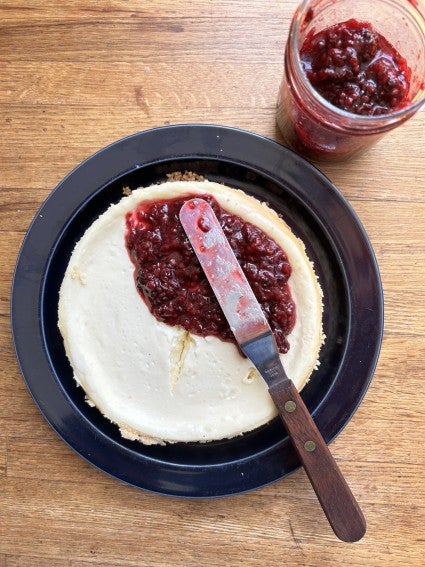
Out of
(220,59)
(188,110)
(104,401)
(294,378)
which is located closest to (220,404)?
(294,378)

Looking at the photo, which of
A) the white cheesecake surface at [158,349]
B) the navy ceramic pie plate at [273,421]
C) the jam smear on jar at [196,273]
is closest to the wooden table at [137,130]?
the navy ceramic pie plate at [273,421]

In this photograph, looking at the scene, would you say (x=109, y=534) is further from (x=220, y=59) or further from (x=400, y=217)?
(x=220, y=59)

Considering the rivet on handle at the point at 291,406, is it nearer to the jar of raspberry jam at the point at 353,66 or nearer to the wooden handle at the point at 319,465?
the wooden handle at the point at 319,465

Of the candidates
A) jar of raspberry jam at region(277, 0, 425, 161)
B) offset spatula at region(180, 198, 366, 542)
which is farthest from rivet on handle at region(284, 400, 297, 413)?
jar of raspberry jam at region(277, 0, 425, 161)

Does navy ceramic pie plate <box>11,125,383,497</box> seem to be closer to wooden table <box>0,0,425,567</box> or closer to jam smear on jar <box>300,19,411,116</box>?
wooden table <box>0,0,425,567</box>

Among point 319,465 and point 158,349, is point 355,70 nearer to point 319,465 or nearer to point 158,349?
point 158,349
